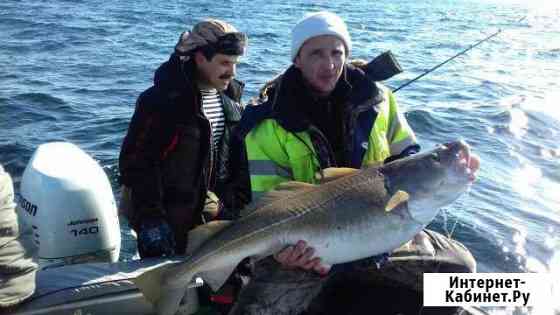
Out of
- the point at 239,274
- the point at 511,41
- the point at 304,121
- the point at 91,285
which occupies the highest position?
the point at 304,121

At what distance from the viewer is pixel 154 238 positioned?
538 centimetres

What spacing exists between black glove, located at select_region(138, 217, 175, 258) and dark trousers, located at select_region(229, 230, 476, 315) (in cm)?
119

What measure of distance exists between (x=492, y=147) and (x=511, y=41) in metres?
14.7

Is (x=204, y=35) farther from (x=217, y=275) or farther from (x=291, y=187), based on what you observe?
(x=217, y=275)

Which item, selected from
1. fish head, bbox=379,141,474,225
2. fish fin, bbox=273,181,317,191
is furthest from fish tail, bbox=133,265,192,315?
fish head, bbox=379,141,474,225

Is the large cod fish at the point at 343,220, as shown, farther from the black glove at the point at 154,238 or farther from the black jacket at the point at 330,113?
the black glove at the point at 154,238

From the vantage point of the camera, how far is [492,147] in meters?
11.4

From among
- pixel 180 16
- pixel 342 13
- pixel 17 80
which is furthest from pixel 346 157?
pixel 342 13

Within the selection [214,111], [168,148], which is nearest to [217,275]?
[168,148]

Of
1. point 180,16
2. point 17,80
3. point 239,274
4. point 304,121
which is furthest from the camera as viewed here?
point 180,16

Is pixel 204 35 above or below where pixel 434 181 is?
above

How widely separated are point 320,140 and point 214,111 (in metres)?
1.71

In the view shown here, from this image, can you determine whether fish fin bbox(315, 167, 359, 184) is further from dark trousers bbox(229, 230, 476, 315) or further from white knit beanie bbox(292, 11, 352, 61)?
white knit beanie bbox(292, 11, 352, 61)

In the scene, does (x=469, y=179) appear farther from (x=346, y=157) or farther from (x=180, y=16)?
(x=180, y=16)
